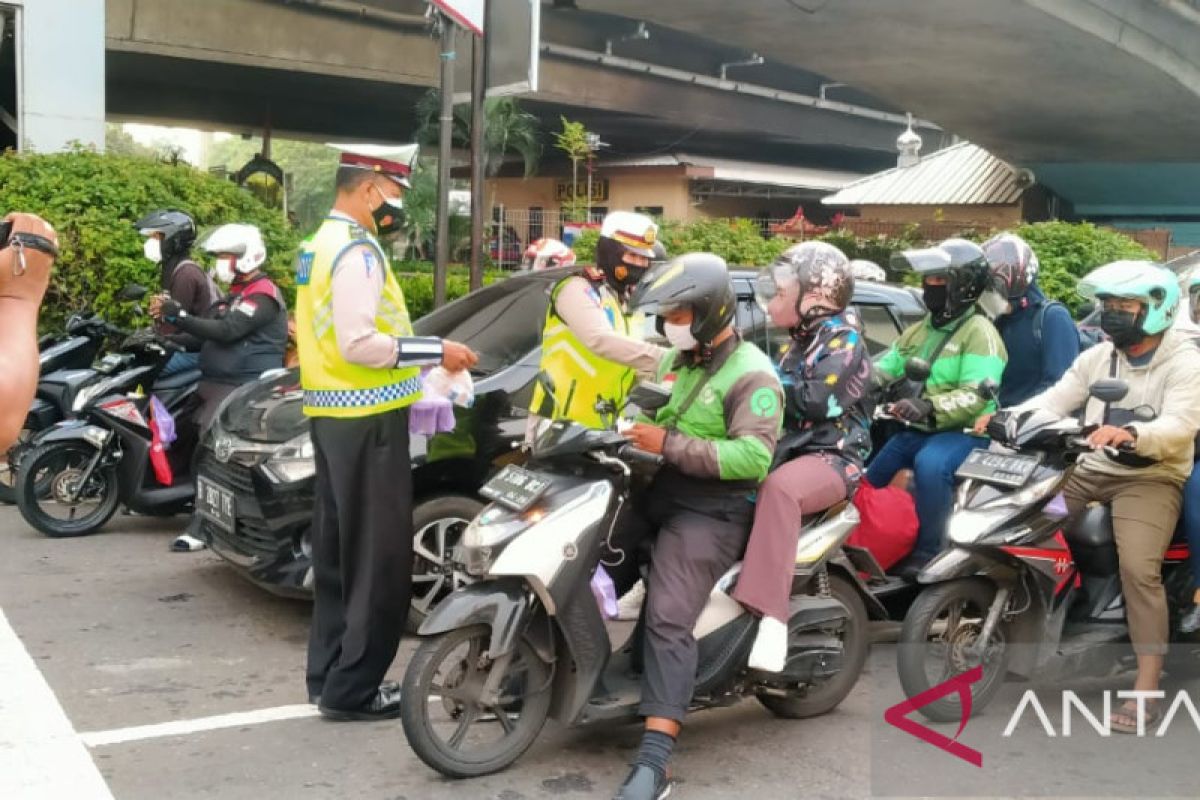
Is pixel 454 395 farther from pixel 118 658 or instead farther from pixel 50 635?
pixel 50 635

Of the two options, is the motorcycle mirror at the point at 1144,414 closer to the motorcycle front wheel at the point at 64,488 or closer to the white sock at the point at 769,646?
the white sock at the point at 769,646

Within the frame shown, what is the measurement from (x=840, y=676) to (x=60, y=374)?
18.0 feet

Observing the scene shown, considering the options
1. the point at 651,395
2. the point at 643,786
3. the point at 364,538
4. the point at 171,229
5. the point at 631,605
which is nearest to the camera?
the point at 643,786

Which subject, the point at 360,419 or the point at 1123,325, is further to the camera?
the point at 1123,325

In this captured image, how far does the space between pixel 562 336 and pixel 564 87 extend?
2329 cm

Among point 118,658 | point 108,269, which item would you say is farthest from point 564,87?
point 118,658

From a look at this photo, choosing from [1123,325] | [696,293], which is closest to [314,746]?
[696,293]

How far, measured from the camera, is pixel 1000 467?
15.9 feet

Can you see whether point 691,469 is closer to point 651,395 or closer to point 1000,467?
point 651,395

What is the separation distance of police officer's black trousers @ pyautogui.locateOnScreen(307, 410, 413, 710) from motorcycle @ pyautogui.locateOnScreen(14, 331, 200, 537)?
118 inches

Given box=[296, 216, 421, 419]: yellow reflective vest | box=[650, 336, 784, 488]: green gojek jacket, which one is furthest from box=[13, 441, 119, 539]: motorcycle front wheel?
box=[650, 336, 784, 488]: green gojek jacket

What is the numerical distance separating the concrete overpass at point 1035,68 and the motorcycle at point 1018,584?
1806cm

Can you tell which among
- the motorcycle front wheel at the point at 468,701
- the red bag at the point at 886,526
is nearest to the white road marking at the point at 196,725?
the motorcycle front wheel at the point at 468,701

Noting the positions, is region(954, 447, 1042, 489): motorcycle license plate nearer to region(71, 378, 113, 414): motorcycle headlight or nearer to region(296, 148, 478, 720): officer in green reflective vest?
region(296, 148, 478, 720): officer in green reflective vest
